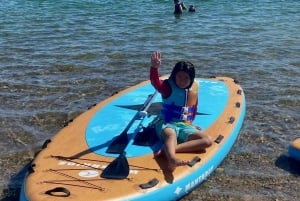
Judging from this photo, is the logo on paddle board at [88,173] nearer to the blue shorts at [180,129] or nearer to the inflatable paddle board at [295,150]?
the blue shorts at [180,129]

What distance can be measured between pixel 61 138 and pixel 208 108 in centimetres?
203

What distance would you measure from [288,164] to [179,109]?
1.48 metres

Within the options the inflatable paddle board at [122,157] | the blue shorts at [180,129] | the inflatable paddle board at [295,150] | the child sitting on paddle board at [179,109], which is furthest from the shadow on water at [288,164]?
the blue shorts at [180,129]

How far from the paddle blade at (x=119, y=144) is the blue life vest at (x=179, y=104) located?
1.88ft

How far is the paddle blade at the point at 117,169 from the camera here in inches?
189

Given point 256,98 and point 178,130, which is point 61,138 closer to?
point 178,130

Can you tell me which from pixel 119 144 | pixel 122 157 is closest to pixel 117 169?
pixel 122 157

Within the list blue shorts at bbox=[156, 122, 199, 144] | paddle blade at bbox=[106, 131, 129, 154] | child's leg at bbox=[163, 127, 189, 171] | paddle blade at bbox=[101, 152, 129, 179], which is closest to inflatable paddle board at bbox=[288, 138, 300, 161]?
blue shorts at bbox=[156, 122, 199, 144]

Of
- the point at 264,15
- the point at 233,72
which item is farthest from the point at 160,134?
the point at 264,15

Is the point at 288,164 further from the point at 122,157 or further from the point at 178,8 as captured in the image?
the point at 178,8

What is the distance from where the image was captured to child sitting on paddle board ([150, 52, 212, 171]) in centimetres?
543

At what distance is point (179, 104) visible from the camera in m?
5.86

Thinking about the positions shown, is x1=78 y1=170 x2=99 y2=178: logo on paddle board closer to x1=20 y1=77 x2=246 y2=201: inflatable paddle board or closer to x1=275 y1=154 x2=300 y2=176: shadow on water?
x1=20 y1=77 x2=246 y2=201: inflatable paddle board

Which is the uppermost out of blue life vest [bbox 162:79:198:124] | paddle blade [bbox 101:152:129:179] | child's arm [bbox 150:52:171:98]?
child's arm [bbox 150:52:171:98]
